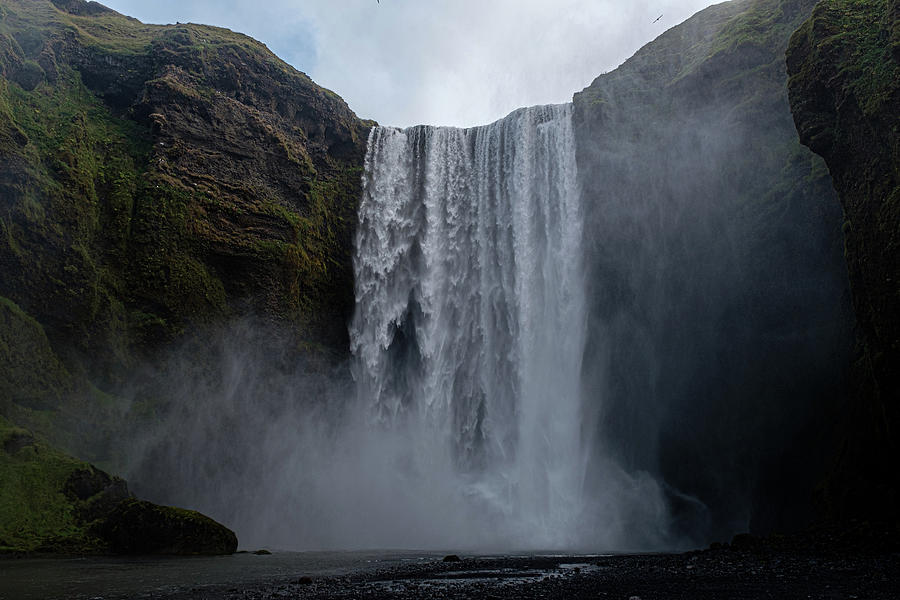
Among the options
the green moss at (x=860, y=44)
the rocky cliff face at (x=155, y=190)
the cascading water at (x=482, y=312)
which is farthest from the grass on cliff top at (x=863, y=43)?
the rocky cliff face at (x=155, y=190)

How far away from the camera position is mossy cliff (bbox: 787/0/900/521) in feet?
41.9

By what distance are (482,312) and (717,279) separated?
10.2 m

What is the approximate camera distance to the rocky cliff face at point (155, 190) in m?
21.2

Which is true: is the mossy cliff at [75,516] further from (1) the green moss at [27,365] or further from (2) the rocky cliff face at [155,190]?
(2) the rocky cliff face at [155,190]

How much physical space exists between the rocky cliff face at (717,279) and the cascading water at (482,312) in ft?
5.20

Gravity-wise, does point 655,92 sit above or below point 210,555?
above

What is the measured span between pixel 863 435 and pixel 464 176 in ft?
67.1

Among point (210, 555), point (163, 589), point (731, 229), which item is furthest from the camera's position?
point (731, 229)

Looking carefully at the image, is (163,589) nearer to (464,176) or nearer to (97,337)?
(97,337)

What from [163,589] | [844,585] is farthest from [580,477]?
[163,589]

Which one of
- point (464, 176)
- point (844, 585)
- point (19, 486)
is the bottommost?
point (844, 585)

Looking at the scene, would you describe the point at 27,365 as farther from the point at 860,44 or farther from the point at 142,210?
the point at 860,44

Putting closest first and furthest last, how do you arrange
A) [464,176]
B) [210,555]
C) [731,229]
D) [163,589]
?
[163,589]
[210,555]
[731,229]
[464,176]

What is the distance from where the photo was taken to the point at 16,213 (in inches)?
816
